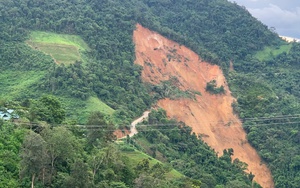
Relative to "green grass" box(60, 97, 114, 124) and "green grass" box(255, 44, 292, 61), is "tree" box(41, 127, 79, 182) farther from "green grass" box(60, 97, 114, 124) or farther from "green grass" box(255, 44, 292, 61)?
"green grass" box(255, 44, 292, 61)

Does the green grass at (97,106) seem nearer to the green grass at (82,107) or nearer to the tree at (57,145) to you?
the green grass at (82,107)

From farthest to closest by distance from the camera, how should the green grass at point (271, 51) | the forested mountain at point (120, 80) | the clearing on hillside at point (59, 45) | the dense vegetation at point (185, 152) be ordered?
the green grass at point (271, 51) → the clearing on hillside at point (59, 45) → the dense vegetation at point (185, 152) → the forested mountain at point (120, 80)

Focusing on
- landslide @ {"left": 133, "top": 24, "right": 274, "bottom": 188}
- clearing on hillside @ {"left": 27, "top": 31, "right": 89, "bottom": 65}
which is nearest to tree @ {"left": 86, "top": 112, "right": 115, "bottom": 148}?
clearing on hillside @ {"left": 27, "top": 31, "right": 89, "bottom": 65}

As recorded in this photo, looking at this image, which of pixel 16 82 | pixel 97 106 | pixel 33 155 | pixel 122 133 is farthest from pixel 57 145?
pixel 16 82

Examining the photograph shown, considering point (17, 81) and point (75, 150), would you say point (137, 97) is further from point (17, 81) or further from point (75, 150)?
point (75, 150)

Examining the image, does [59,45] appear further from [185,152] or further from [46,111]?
[46,111]

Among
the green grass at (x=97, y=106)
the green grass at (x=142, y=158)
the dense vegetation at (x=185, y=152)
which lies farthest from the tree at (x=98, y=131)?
the green grass at (x=97, y=106)
